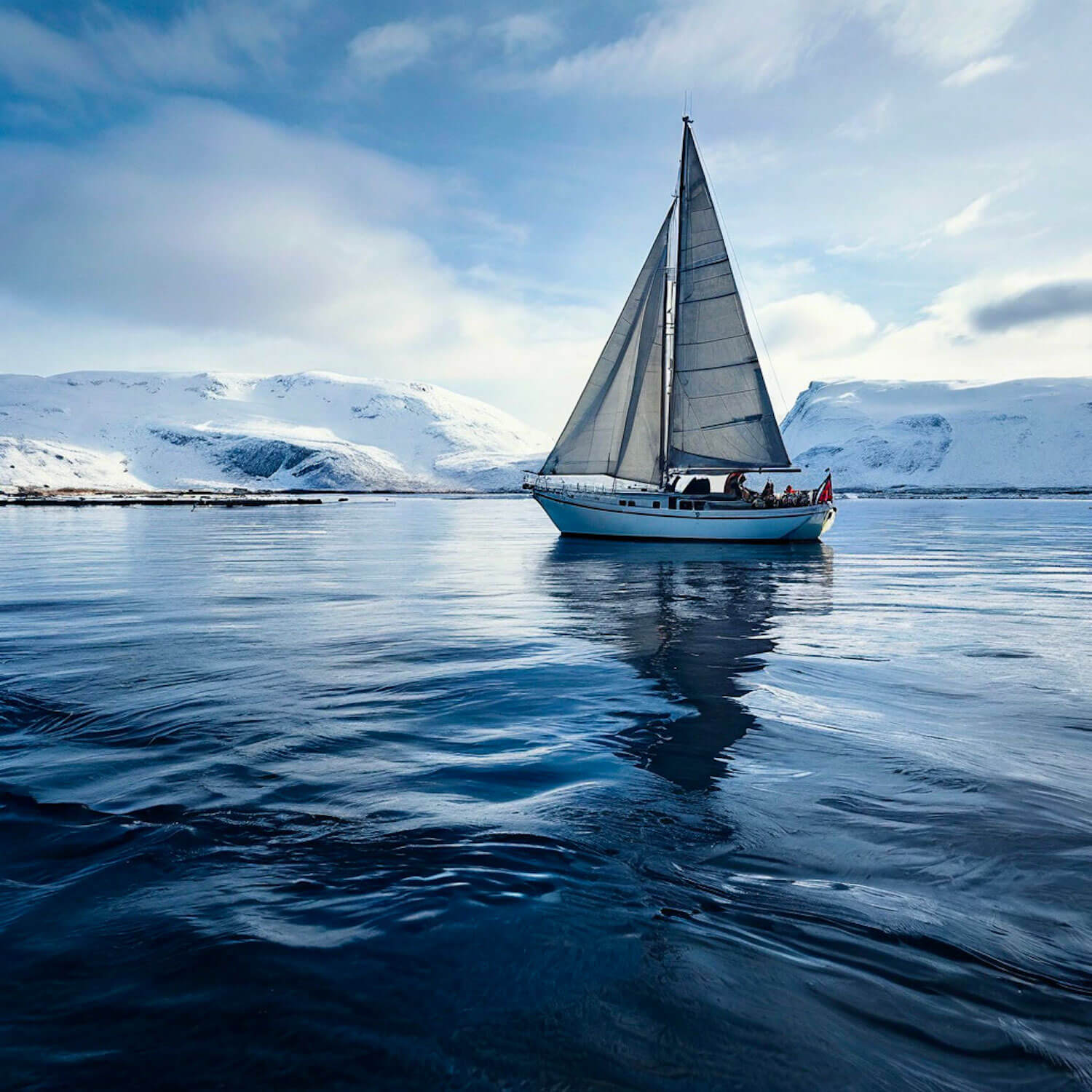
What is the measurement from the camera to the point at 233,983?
162 inches

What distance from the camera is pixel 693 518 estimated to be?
45.1 m

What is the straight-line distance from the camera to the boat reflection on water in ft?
28.0

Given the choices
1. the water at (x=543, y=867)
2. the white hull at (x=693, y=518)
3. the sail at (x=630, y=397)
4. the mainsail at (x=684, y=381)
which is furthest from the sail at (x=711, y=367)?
the water at (x=543, y=867)

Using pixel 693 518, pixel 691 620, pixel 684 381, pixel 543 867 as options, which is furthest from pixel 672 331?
pixel 543 867

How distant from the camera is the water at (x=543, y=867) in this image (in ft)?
12.1

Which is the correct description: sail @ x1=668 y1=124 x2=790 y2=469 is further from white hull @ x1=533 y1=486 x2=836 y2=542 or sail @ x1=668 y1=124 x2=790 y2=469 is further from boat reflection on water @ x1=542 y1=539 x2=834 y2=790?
boat reflection on water @ x1=542 y1=539 x2=834 y2=790

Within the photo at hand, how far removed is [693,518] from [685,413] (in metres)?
6.49

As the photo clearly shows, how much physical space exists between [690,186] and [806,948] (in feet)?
161

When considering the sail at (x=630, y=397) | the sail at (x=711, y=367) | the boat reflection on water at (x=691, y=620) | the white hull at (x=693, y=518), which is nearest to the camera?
the boat reflection on water at (x=691, y=620)

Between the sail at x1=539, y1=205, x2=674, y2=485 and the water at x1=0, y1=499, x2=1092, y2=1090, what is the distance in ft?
109

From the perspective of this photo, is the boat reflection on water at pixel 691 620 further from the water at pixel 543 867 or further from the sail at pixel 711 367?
the sail at pixel 711 367

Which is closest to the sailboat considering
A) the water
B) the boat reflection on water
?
the boat reflection on water

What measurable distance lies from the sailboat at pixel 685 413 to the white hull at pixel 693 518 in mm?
75

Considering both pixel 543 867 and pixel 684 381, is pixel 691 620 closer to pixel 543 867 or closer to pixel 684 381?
pixel 543 867
